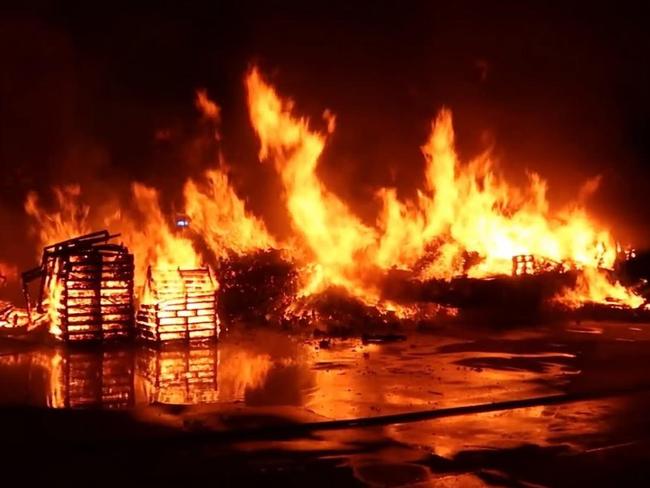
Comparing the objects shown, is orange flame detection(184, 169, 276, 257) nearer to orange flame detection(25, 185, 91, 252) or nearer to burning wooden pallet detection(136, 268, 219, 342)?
orange flame detection(25, 185, 91, 252)

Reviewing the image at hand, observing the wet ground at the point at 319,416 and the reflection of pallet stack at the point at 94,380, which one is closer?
the wet ground at the point at 319,416

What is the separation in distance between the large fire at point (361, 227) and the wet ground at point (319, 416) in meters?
6.88

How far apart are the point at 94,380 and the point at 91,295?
463 centimetres

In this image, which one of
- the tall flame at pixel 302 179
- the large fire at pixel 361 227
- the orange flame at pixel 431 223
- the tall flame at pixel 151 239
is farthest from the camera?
the tall flame at pixel 302 179

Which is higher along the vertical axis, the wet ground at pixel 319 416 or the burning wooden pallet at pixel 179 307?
the burning wooden pallet at pixel 179 307

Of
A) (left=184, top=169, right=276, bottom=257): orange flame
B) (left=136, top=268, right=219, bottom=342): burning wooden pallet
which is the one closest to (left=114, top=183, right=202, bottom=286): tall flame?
(left=184, top=169, right=276, bottom=257): orange flame

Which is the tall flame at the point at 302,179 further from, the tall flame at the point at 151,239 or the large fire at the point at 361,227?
the tall flame at the point at 151,239

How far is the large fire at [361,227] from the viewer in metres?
25.6

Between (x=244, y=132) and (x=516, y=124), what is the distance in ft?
39.5

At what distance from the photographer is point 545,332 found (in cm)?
2114

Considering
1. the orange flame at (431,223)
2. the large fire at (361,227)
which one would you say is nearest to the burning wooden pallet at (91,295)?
the large fire at (361,227)

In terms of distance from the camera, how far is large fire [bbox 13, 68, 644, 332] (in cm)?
2558

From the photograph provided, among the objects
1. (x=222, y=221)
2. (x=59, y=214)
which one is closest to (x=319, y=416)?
(x=222, y=221)

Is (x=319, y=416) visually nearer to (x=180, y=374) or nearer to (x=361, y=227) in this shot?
(x=180, y=374)
